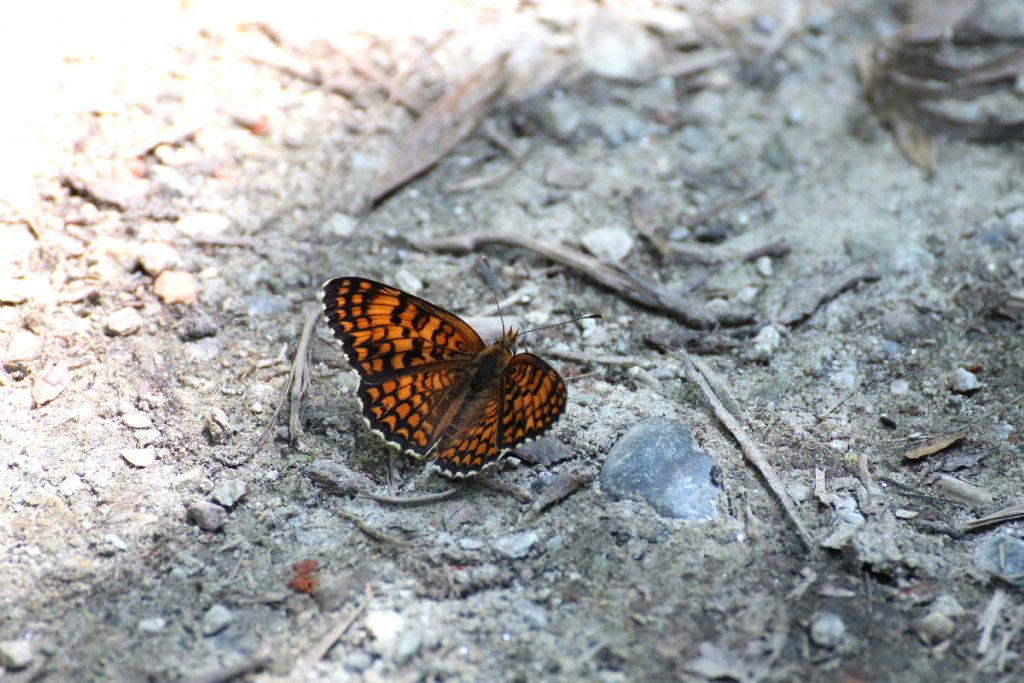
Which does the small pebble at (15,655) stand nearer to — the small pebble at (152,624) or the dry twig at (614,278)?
the small pebble at (152,624)

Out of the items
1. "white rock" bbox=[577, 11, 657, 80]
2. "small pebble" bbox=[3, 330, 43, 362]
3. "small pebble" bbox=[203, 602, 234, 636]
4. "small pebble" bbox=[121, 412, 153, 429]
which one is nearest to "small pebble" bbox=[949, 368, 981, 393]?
"white rock" bbox=[577, 11, 657, 80]

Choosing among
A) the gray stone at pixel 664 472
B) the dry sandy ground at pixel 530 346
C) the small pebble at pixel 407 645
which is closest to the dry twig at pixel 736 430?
the dry sandy ground at pixel 530 346

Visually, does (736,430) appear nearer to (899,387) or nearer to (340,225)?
(899,387)

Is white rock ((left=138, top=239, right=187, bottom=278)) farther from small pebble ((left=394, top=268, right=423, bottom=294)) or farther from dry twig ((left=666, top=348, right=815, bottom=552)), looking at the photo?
dry twig ((left=666, top=348, right=815, bottom=552))

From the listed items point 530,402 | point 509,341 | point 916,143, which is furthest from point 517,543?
point 916,143

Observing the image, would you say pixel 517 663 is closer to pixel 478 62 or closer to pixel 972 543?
pixel 972 543
